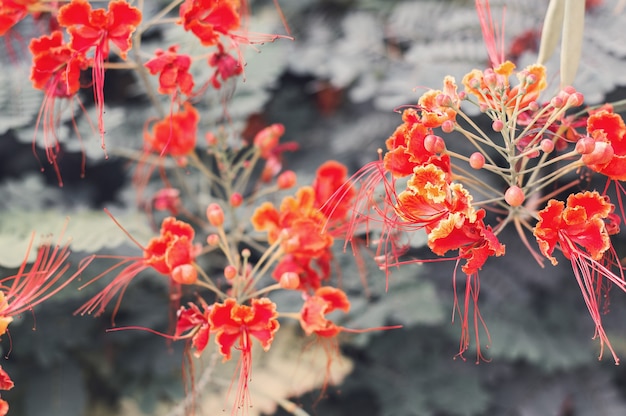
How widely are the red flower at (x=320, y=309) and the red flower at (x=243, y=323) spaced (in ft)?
0.29

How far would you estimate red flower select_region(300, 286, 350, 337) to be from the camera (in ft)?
4.70

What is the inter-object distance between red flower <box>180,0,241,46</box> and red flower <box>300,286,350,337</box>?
62cm

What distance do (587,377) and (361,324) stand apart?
2.78 ft

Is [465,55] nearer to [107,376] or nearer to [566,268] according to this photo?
[566,268]

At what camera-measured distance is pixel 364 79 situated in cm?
226

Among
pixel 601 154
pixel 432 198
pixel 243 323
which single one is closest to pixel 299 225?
pixel 243 323

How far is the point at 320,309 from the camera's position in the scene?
1.44 metres

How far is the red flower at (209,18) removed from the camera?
1465mm

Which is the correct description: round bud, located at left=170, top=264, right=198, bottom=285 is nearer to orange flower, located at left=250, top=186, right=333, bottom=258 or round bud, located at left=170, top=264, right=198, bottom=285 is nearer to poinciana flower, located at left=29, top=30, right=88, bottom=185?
orange flower, located at left=250, top=186, right=333, bottom=258

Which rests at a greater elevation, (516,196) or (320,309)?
(516,196)

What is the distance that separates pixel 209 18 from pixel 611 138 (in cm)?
89

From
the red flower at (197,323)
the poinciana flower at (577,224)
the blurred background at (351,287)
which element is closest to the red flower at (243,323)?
the red flower at (197,323)

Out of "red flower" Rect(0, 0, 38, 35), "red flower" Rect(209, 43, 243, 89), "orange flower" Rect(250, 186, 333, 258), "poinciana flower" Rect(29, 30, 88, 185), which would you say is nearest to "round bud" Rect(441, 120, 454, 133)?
"orange flower" Rect(250, 186, 333, 258)

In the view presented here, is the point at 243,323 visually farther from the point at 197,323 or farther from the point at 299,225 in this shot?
the point at 299,225
